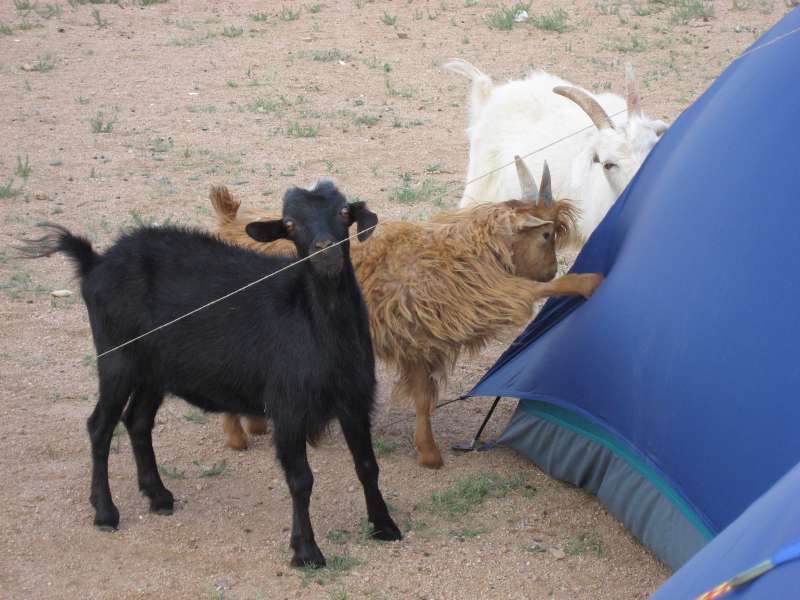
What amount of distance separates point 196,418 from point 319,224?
6.99 ft

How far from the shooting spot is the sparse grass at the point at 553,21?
1443cm

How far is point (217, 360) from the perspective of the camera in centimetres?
454

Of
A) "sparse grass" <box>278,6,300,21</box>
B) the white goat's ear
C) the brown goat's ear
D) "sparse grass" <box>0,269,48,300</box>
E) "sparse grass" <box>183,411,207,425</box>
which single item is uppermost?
the white goat's ear

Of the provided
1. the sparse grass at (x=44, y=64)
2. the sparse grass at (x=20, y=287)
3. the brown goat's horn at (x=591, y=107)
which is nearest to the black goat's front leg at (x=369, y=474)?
the brown goat's horn at (x=591, y=107)

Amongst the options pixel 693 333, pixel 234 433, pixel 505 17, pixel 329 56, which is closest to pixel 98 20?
pixel 329 56

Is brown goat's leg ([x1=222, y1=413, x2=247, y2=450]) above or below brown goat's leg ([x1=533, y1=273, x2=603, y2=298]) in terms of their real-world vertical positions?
below

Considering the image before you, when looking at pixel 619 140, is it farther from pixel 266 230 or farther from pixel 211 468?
pixel 211 468

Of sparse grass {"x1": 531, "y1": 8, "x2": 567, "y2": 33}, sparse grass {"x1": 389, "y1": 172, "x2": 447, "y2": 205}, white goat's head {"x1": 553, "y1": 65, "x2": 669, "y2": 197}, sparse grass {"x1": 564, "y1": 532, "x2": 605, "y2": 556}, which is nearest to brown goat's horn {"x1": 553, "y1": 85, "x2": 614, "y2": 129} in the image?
white goat's head {"x1": 553, "y1": 65, "x2": 669, "y2": 197}

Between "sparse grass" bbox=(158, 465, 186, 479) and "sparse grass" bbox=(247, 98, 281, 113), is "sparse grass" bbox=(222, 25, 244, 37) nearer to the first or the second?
"sparse grass" bbox=(247, 98, 281, 113)

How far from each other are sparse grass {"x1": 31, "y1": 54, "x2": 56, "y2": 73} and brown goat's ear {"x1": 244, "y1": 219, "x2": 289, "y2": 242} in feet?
32.0

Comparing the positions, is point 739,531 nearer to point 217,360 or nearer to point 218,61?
point 217,360

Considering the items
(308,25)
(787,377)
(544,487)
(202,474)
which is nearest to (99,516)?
(202,474)

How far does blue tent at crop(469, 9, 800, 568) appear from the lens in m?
3.90

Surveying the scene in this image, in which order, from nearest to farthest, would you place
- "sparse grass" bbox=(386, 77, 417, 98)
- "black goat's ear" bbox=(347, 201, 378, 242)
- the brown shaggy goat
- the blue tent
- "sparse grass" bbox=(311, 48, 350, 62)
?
the blue tent
"black goat's ear" bbox=(347, 201, 378, 242)
the brown shaggy goat
"sparse grass" bbox=(386, 77, 417, 98)
"sparse grass" bbox=(311, 48, 350, 62)
